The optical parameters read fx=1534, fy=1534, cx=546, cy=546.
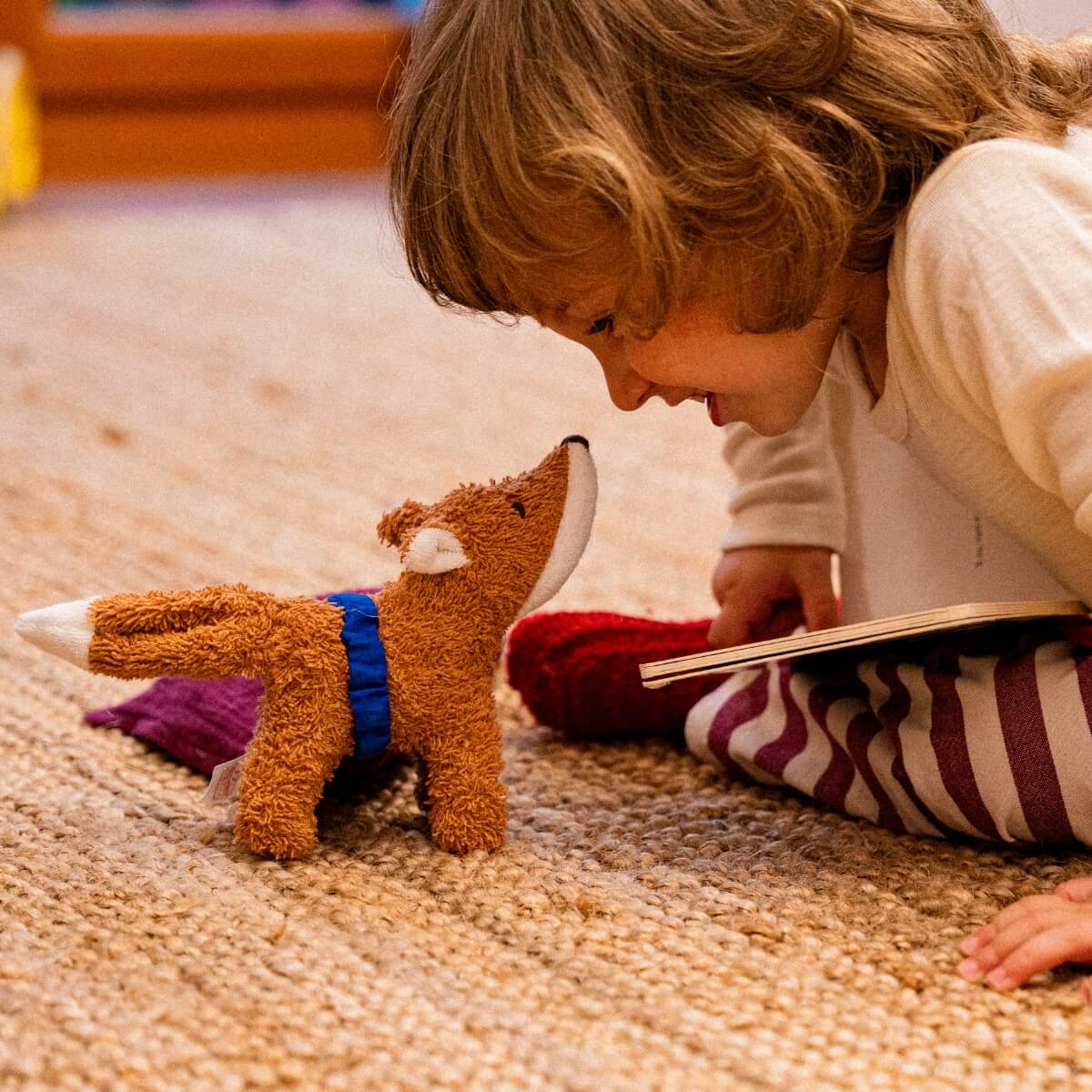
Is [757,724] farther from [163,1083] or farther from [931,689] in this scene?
[163,1083]

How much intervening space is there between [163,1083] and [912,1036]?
0.25 m

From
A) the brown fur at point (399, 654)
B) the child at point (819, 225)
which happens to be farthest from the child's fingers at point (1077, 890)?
the brown fur at point (399, 654)

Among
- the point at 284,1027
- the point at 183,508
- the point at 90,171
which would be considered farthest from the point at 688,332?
the point at 90,171

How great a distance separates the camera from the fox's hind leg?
0.65 meters

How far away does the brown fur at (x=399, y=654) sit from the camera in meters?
0.64

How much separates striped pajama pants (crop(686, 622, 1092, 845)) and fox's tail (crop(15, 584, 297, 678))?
0.86 feet

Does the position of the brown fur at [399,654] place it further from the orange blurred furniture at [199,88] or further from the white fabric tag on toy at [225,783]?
the orange blurred furniture at [199,88]

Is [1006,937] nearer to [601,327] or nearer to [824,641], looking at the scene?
[824,641]

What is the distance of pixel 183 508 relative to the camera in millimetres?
1219

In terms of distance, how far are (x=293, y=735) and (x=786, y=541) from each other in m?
0.34

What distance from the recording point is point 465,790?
671 mm

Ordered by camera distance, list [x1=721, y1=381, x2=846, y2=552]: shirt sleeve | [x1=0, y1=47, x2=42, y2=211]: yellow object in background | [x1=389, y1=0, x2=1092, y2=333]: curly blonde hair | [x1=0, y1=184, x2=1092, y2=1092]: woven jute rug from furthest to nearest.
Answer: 1. [x1=0, y1=47, x2=42, y2=211]: yellow object in background
2. [x1=721, y1=381, x2=846, y2=552]: shirt sleeve
3. [x1=389, y1=0, x2=1092, y2=333]: curly blonde hair
4. [x1=0, y1=184, x2=1092, y2=1092]: woven jute rug

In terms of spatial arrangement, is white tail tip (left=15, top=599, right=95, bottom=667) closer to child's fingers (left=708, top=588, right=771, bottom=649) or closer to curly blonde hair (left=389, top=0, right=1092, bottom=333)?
curly blonde hair (left=389, top=0, right=1092, bottom=333)

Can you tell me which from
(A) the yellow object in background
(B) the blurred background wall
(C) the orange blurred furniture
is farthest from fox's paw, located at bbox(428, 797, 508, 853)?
(C) the orange blurred furniture
